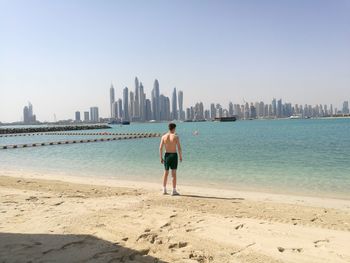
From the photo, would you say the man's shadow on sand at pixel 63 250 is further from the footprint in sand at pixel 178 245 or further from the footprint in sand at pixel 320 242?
the footprint in sand at pixel 320 242

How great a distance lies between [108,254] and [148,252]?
562 mm

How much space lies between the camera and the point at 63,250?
547cm

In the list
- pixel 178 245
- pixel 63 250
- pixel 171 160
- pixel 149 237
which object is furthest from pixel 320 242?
pixel 171 160

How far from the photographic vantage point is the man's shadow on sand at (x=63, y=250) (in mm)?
5121

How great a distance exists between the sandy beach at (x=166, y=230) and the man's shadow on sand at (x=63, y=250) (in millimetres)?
13

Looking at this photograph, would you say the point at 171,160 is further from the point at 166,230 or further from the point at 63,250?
the point at 63,250

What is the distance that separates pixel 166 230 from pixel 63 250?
178 cm

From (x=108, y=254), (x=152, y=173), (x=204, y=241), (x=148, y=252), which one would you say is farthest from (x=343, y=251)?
(x=152, y=173)

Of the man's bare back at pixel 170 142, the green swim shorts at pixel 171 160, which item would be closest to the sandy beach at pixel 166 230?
the green swim shorts at pixel 171 160

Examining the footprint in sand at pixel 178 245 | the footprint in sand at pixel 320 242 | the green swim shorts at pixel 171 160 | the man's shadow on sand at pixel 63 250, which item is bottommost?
the footprint in sand at pixel 320 242

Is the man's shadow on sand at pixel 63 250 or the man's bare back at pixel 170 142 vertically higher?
the man's bare back at pixel 170 142

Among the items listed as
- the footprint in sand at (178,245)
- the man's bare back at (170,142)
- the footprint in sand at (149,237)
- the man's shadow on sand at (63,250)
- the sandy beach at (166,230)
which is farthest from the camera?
the man's bare back at (170,142)

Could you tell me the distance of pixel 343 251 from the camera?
5316 mm

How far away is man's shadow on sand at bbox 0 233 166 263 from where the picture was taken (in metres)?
5.12
